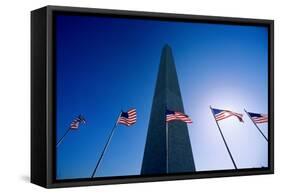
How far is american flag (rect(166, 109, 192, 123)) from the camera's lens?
904 cm

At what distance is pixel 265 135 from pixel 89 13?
112 inches

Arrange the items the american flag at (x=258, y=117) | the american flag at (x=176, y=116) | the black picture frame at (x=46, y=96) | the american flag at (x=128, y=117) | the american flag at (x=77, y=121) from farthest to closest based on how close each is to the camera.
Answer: the american flag at (x=258, y=117) → the american flag at (x=176, y=116) → the american flag at (x=128, y=117) → the american flag at (x=77, y=121) → the black picture frame at (x=46, y=96)

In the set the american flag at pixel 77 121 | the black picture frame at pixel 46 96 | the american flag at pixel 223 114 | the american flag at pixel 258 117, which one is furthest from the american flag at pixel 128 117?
the american flag at pixel 258 117

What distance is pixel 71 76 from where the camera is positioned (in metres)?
8.34

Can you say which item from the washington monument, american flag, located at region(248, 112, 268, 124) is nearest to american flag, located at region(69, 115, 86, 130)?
the washington monument

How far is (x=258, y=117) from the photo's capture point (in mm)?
9656

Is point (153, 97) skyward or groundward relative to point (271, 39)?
Result: groundward

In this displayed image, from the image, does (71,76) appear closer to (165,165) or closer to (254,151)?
(165,165)

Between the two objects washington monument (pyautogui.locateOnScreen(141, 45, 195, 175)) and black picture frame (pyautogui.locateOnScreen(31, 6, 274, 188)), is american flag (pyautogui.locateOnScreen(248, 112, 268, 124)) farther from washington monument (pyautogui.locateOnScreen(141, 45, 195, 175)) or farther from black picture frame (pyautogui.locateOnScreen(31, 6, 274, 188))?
black picture frame (pyautogui.locateOnScreen(31, 6, 274, 188))

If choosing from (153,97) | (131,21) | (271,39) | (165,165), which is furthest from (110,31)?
(271,39)

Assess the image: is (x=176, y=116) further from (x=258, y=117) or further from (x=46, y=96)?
(x=46, y=96)

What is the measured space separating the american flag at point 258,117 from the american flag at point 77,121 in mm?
2278

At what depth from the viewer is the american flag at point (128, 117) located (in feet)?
28.4

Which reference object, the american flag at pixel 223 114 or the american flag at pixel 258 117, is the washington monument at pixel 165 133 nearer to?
the american flag at pixel 223 114
